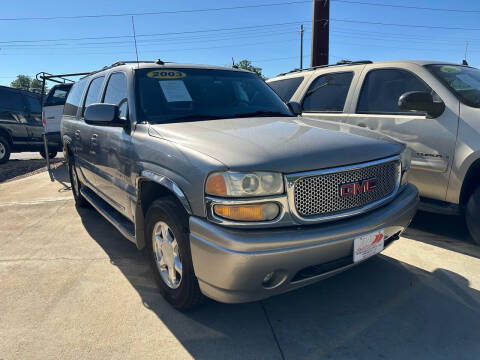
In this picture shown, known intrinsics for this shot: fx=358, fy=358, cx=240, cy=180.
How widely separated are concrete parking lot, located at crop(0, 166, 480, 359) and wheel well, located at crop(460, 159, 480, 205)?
486mm

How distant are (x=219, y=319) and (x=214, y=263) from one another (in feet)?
2.36

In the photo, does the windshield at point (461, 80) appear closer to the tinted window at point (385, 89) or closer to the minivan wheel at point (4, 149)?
the tinted window at point (385, 89)

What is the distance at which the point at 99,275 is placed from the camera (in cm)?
312

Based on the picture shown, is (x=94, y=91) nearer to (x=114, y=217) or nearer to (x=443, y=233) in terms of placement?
(x=114, y=217)

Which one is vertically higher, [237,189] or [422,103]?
[422,103]

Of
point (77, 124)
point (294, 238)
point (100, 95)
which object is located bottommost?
point (294, 238)

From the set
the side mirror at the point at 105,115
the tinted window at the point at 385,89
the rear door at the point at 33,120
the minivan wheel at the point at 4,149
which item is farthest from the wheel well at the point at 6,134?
the tinted window at the point at 385,89

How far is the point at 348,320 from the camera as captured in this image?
Result: 7.86 ft

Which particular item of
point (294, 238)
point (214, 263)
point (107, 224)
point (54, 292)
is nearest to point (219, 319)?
point (214, 263)

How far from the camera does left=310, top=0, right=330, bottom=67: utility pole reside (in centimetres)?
1155

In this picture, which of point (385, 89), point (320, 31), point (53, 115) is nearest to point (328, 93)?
point (385, 89)

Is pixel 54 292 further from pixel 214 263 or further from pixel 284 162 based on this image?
pixel 284 162

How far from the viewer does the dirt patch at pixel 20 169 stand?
27.5 feet

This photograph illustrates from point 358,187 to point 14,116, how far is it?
1054 centimetres
